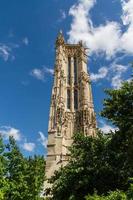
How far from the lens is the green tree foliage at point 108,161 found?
21.6 meters

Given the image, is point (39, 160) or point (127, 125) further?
point (39, 160)

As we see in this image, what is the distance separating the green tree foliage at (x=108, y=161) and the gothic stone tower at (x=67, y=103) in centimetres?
2781

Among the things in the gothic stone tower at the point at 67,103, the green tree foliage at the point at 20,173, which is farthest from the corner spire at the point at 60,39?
the green tree foliage at the point at 20,173

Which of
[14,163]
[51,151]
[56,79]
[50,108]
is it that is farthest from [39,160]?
[56,79]

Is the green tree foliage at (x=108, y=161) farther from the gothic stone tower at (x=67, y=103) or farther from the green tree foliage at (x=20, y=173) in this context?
the gothic stone tower at (x=67, y=103)

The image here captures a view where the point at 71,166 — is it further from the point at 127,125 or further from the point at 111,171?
the point at 127,125

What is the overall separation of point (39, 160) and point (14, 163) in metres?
2.68

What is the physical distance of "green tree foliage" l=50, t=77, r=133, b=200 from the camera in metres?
21.6

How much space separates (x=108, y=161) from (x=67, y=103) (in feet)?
141

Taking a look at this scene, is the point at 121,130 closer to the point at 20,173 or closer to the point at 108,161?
the point at 108,161

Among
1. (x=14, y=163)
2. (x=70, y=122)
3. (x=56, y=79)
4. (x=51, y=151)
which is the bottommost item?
(x=14, y=163)

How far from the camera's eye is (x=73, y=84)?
6919cm

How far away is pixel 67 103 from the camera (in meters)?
66.5

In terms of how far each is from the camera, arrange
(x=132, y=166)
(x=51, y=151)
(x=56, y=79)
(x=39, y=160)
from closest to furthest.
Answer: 1. (x=132, y=166)
2. (x=39, y=160)
3. (x=51, y=151)
4. (x=56, y=79)
